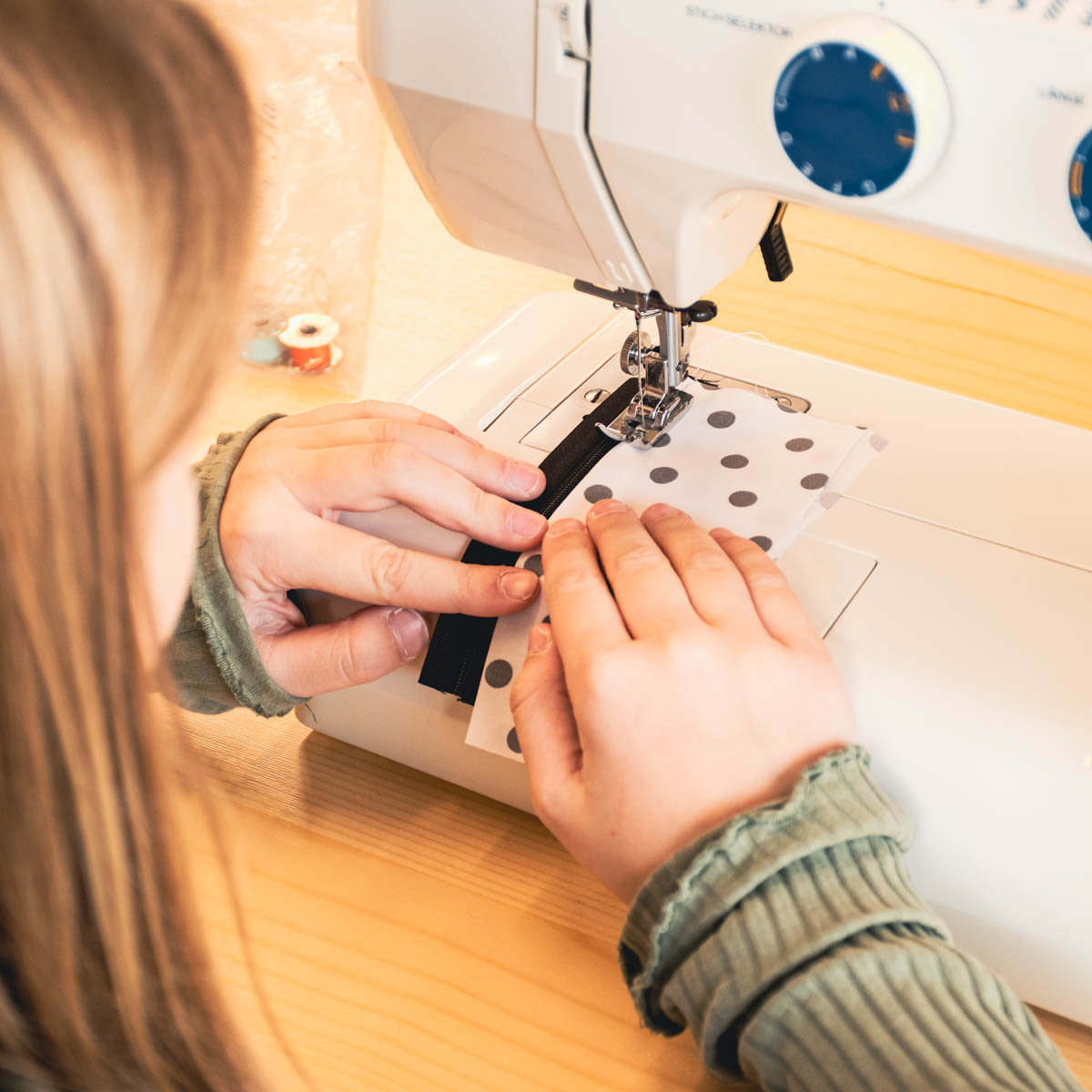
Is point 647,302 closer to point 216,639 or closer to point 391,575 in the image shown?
point 391,575

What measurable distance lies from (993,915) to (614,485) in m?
0.34

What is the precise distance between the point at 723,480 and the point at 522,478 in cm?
13

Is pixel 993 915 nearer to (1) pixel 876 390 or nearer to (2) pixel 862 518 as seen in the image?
(2) pixel 862 518

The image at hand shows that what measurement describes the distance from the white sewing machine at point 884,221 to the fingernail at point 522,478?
2.0 inches

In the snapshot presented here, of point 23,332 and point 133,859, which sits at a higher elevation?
point 23,332

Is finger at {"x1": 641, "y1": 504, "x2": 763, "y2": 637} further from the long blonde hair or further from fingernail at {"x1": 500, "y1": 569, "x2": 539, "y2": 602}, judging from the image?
the long blonde hair

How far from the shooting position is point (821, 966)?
0.53m

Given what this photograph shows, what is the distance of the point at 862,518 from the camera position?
739 mm

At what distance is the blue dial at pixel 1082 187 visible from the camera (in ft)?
1.74

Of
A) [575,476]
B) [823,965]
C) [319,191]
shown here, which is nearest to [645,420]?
[575,476]

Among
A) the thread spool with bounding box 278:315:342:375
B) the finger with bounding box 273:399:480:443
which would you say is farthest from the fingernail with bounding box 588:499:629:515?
the thread spool with bounding box 278:315:342:375

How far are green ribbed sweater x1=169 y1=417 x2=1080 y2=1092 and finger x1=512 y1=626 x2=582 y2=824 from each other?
0.25 feet

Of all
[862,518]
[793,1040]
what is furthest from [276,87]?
[793,1040]

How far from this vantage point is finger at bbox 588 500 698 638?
65cm
